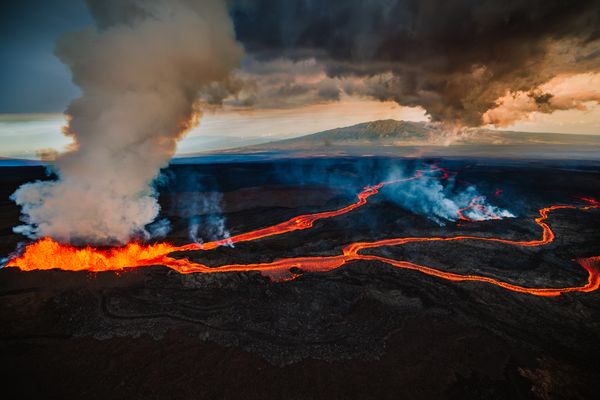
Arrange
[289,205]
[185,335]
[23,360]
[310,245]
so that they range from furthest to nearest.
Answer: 1. [289,205]
2. [310,245]
3. [185,335]
4. [23,360]

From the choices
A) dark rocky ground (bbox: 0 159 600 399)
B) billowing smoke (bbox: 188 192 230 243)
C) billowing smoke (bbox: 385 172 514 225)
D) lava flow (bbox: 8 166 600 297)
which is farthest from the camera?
billowing smoke (bbox: 385 172 514 225)

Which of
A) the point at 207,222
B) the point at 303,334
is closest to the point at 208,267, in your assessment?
the point at 303,334

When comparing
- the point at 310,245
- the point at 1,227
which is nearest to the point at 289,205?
the point at 310,245

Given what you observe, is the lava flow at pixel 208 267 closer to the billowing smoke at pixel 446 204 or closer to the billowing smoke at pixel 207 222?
the billowing smoke at pixel 207 222

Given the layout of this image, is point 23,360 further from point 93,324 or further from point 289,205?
point 289,205

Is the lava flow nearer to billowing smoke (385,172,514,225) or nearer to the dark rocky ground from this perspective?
the dark rocky ground

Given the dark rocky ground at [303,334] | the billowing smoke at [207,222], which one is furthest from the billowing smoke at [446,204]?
the billowing smoke at [207,222]

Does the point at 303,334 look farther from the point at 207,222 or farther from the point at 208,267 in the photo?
the point at 207,222

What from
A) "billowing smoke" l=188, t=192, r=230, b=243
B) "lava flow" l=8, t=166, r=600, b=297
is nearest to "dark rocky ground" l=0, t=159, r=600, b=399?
"lava flow" l=8, t=166, r=600, b=297
